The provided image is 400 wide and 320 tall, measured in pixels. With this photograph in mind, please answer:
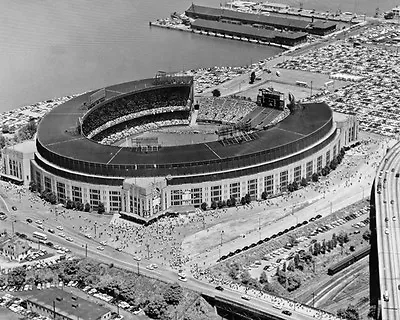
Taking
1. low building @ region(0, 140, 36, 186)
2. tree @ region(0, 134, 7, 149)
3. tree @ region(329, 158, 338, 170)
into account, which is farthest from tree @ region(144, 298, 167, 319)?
tree @ region(0, 134, 7, 149)

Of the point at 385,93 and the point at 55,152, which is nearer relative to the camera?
the point at 55,152

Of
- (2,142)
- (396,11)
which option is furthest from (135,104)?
(396,11)

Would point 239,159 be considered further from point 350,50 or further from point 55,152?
point 350,50

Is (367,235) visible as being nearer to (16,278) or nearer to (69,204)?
(69,204)

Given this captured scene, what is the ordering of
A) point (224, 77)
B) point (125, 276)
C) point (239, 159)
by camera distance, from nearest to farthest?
point (125, 276)
point (239, 159)
point (224, 77)

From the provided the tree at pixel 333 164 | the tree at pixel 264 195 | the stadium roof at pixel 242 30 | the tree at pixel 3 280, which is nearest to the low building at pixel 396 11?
the stadium roof at pixel 242 30

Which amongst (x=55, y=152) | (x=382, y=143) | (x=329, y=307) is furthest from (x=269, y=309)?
(x=382, y=143)

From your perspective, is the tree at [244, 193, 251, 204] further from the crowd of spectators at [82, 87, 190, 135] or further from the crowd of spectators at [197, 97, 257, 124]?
the crowd of spectators at [197, 97, 257, 124]
